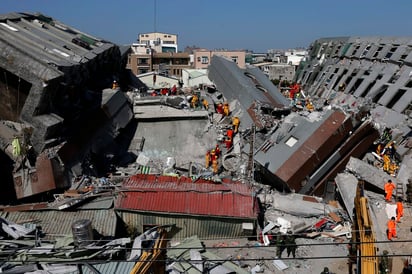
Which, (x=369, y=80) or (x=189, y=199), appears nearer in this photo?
(x=189, y=199)

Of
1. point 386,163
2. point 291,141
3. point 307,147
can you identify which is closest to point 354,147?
point 386,163

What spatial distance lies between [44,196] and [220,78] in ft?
45.1

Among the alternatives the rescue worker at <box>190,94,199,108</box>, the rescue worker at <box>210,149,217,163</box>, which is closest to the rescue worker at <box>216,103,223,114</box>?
the rescue worker at <box>190,94,199,108</box>

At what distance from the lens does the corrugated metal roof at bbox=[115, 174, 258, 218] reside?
1379 cm

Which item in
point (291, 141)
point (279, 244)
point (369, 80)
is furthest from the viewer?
point (369, 80)

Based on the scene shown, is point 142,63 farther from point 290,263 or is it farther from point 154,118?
point 290,263

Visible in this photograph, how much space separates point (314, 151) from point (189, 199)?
18.1 feet

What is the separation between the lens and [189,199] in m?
14.1

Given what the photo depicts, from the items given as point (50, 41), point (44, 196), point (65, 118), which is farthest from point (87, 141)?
point (50, 41)

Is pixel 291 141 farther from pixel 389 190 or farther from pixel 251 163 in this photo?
pixel 389 190

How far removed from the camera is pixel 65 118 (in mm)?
16688

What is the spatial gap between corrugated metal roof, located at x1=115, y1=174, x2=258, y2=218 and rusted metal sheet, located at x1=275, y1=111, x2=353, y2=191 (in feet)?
7.85

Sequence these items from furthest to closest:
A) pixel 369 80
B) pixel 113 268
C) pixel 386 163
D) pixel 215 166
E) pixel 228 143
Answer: pixel 369 80, pixel 228 143, pixel 215 166, pixel 386 163, pixel 113 268

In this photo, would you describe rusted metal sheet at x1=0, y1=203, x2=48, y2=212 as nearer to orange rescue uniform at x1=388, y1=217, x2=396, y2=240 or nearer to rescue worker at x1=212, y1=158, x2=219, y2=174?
rescue worker at x1=212, y1=158, x2=219, y2=174
